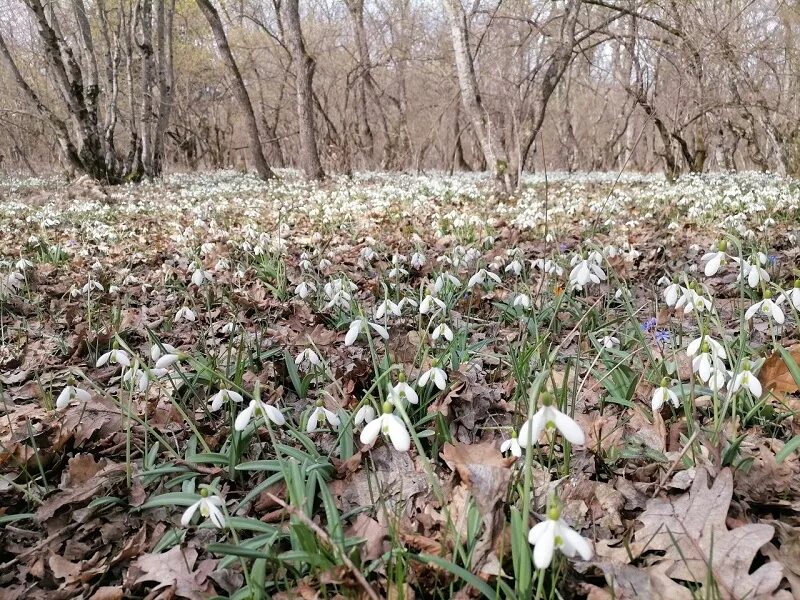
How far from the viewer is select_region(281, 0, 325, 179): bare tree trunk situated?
1266 cm

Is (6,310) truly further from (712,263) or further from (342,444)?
(712,263)

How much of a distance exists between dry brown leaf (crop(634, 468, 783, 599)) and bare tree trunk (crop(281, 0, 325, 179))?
1298cm

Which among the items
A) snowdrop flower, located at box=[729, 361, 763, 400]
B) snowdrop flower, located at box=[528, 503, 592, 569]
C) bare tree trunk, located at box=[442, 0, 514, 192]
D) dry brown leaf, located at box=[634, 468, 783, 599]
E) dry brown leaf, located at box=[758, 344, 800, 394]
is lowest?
dry brown leaf, located at box=[634, 468, 783, 599]

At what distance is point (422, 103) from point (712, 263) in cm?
2530

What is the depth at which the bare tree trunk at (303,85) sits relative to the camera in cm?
1266

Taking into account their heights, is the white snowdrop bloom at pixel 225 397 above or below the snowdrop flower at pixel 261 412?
below

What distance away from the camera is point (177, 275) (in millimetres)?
4262

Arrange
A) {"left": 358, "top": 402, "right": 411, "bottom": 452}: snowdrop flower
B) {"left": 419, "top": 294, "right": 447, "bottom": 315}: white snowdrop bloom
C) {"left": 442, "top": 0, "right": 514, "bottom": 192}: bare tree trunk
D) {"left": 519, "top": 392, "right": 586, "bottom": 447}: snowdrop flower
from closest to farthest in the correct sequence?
{"left": 519, "top": 392, "right": 586, "bottom": 447}: snowdrop flower, {"left": 358, "top": 402, "right": 411, "bottom": 452}: snowdrop flower, {"left": 419, "top": 294, "right": 447, "bottom": 315}: white snowdrop bloom, {"left": 442, "top": 0, "right": 514, "bottom": 192}: bare tree trunk

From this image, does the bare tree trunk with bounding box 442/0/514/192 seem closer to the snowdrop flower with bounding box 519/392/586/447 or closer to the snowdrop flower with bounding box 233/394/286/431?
the snowdrop flower with bounding box 233/394/286/431

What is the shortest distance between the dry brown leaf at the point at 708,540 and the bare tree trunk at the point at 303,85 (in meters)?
13.0

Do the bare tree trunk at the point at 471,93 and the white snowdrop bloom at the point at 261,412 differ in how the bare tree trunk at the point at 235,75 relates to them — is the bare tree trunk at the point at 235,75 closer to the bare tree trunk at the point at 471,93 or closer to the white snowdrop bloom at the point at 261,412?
the bare tree trunk at the point at 471,93

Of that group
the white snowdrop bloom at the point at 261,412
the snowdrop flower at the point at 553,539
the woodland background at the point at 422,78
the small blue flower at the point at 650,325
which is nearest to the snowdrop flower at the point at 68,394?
the white snowdrop bloom at the point at 261,412

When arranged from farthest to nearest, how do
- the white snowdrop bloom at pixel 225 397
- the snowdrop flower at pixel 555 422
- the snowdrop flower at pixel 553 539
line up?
the white snowdrop bloom at pixel 225 397 < the snowdrop flower at pixel 555 422 < the snowdrop flower at pixel 553 539

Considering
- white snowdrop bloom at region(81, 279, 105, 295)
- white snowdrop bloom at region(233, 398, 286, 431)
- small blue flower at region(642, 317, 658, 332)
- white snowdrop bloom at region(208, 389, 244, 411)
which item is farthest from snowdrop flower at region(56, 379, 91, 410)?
small blue flower at region(642, 317, 658, 332)
